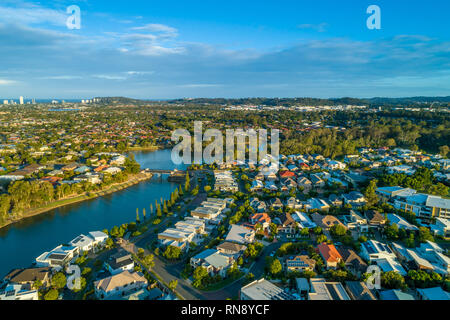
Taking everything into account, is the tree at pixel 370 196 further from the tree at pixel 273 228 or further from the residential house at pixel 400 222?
the tree at pixel 273 228

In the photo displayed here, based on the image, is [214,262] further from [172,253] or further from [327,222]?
[327,222]

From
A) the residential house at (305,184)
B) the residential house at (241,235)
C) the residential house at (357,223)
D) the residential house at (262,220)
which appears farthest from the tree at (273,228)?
the residential house at (305,184)

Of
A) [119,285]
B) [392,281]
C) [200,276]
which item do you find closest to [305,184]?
[392,281]

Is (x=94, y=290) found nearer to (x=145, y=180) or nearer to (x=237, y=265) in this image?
(x=237, y=265)

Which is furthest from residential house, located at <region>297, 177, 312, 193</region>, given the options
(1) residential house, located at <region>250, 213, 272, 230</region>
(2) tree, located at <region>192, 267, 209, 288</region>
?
(2) tree, located at <region>192, 267, 209, 288</region>

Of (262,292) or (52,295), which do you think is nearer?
(262,292)
